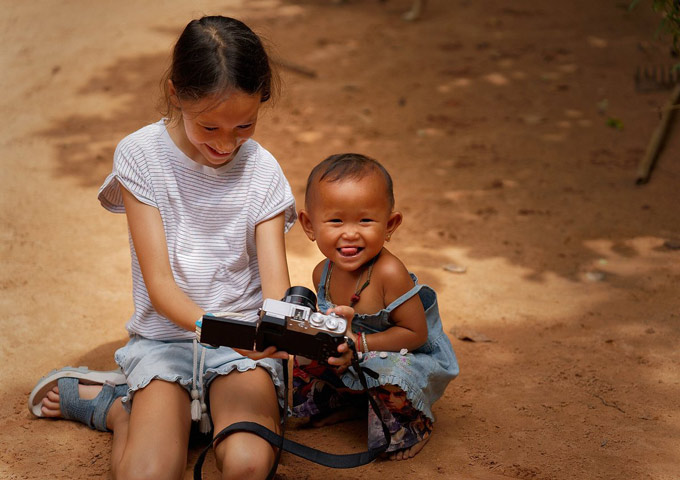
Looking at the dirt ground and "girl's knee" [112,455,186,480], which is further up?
"girl's knee" [112,455,186,480]

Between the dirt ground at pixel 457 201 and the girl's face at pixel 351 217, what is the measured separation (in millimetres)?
747

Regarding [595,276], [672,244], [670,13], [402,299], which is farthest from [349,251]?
[672,244]

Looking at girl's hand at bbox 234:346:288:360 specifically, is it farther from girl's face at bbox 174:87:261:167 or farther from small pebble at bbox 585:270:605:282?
small pebble at bbox 585:270:605:282

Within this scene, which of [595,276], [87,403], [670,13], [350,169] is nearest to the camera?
[350,169]

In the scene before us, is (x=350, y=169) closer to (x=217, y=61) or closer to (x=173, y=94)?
(x=217, y=61)

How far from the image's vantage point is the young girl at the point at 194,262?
8.09ft

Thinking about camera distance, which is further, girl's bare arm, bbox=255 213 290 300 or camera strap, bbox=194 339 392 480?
girl's bare arm, bbox=255 213 290 300

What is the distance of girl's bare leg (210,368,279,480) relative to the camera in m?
2.37

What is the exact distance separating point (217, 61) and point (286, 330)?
919 mm

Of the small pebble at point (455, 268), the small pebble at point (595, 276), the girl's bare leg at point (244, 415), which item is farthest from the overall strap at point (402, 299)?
the small pebble at point (595, 276)

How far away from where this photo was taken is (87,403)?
288 centimetres

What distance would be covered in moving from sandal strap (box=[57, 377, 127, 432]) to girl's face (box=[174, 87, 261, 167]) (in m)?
0.99

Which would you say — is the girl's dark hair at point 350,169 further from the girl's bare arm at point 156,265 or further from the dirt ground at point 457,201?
the dirt ground at point 457,201

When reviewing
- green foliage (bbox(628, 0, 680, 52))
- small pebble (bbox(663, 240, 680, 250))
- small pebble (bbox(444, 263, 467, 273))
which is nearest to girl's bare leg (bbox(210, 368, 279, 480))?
small pebble (bbox(444, 263, 467, 273))
